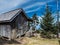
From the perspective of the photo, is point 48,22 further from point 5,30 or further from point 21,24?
point 5,30

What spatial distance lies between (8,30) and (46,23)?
1219cm

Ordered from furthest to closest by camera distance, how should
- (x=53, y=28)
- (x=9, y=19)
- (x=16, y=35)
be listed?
(x=53, y=28)
(x=16, y=35)
(x=9, y=19)

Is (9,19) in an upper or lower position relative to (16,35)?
upper

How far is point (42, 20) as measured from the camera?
34.2 m

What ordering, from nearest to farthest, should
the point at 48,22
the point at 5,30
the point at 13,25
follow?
the point at 13,25, the point at 5,30, the point at 48,22

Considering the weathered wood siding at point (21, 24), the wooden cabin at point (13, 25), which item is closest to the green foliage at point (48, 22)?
the weathered wood siding at point (21, 24)

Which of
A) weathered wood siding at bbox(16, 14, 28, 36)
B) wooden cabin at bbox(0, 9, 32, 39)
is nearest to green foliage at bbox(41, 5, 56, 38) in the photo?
weathered wood siding at bbox(16, 14, 28, 36)

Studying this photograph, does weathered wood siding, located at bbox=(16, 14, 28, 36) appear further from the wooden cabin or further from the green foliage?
the green foliage

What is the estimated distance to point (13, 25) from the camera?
24.1m

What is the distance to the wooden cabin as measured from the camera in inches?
931

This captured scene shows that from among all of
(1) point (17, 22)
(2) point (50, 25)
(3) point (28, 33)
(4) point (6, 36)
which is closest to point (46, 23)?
(2) point (50, 25)

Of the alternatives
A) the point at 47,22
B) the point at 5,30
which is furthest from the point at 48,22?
the point at 5,30

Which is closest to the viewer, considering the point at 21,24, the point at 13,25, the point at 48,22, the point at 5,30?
the point at 13,25

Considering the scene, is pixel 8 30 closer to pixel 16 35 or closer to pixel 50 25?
pixel 16 35
